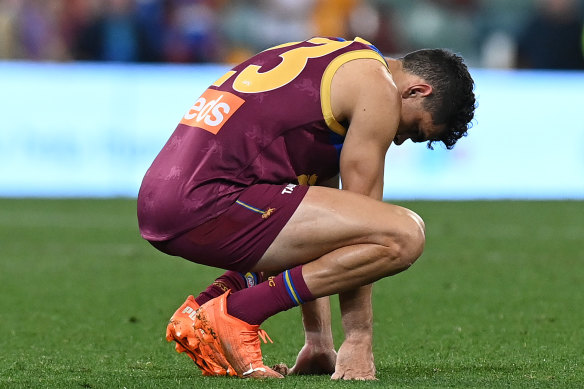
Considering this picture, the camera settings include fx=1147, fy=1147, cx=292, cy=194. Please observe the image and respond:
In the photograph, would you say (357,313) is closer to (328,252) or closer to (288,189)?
(328,252)

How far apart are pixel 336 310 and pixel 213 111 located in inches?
87.0

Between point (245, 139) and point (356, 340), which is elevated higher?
point (245, 139)

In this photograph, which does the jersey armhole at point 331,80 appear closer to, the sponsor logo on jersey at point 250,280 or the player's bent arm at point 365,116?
the player's bent arm at point 365,116

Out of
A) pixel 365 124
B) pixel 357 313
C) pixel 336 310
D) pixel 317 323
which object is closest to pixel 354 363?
pixel 357 313

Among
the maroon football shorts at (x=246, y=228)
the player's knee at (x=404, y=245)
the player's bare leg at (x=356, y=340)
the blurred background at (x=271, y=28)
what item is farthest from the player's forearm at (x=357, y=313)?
the blurred background at (x=271, y=28)

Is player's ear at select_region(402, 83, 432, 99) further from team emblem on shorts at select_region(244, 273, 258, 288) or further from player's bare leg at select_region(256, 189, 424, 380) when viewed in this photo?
team emblem on shorts at select_region(244, 273, 258, 288)

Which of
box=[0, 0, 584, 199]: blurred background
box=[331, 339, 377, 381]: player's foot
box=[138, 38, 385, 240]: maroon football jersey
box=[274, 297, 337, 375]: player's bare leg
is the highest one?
box=[138, 38, 385, 240]: maroon football jersey

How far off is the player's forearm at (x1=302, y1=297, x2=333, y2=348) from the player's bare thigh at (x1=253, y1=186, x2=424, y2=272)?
1.42 ft

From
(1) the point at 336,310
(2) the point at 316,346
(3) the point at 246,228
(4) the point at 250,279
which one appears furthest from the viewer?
(1) the point at 336,310

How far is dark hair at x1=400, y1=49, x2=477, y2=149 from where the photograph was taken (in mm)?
4242

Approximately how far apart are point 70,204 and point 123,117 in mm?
1127

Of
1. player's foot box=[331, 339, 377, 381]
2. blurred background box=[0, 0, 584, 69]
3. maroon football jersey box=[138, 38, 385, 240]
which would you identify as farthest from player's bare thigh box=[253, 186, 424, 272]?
blurred background box=[0, 0, 584, 69]

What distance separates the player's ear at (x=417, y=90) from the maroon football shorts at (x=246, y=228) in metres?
0.53

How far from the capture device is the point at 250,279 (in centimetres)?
455
